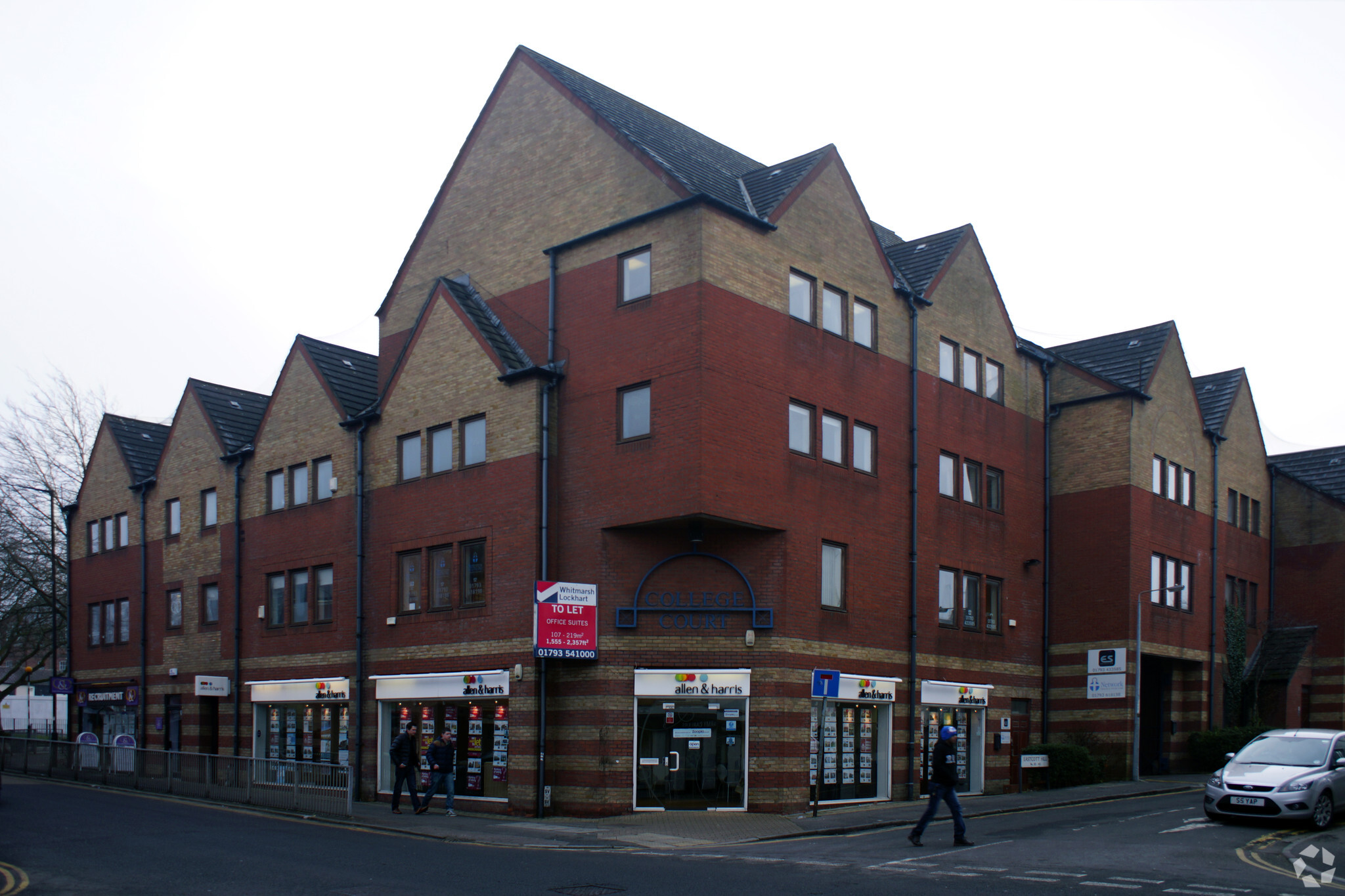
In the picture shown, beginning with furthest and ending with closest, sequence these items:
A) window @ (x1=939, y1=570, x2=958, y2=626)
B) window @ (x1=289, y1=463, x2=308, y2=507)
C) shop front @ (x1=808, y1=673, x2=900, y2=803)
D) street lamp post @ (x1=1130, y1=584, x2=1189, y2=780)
→ window @ (x1=289, y1=463, x2=308, y2=507), street lamp post @ (x1=1130, y1=584, x2=1189, y2=780), window @ (x1=939, y1=570, x2=958, y2=626), shop front @ (x1=808, y1=673, x2=900, y2=803)

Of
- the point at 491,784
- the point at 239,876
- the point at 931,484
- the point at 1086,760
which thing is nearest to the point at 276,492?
the point at 491,784

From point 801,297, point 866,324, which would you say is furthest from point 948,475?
point 801,297

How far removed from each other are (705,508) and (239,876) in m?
11.4

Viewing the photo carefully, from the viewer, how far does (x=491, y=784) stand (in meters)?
26.4

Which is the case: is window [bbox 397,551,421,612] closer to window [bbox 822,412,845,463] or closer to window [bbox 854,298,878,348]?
window [bbox 822,412,845,463]

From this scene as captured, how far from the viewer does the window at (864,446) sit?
28.1 metres

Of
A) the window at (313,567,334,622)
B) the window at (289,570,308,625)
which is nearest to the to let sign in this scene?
the window at (313,567,334,622)

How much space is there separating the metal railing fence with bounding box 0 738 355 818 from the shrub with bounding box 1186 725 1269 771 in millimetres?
25549

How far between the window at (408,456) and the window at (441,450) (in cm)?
64

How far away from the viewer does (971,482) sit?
106ft

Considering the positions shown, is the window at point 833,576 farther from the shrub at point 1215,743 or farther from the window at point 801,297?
the shrub at point 1215,743

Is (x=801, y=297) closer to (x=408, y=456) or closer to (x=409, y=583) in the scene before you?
(x=408, y=456)

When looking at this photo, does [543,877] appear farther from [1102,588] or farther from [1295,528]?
[1295,528]

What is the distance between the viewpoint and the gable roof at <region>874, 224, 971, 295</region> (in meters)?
31.6
